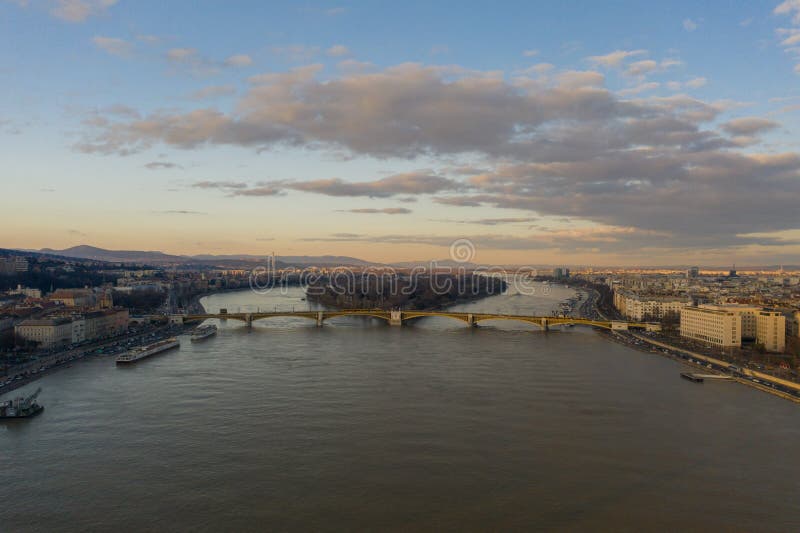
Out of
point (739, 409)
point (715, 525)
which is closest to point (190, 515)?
point (715, 525)

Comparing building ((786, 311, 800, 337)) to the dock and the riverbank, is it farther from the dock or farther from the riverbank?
the dock

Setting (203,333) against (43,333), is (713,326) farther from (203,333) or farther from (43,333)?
(43,333)

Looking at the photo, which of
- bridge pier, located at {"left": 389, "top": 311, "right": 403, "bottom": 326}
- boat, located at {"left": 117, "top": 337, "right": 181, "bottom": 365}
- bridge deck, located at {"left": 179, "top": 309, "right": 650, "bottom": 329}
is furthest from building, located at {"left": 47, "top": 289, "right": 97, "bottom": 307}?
bridge pier, located at {"left": 389, "top": 311, "right": 403, "bottom": 326}

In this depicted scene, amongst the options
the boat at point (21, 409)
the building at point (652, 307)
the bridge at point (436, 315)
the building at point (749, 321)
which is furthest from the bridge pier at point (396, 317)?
the boat at point (21, 409)

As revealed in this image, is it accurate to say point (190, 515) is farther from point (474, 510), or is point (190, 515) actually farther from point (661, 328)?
point (661, 328)

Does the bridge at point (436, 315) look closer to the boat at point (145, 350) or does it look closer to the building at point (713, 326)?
the building at point (713, 326)
